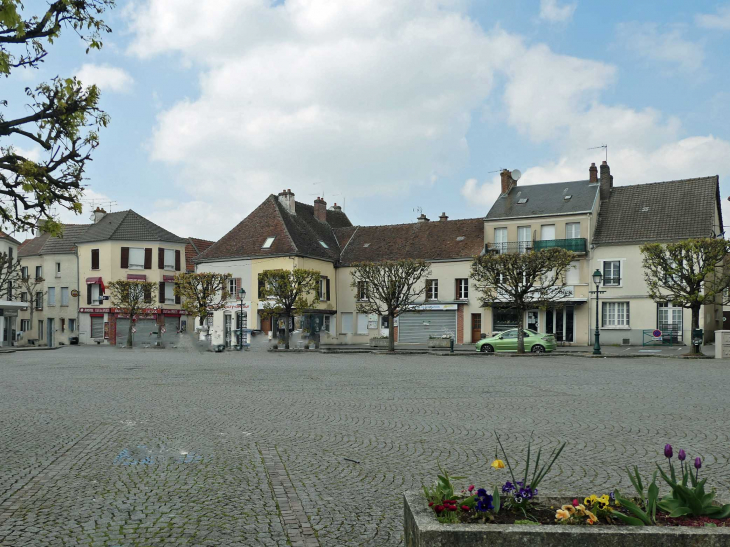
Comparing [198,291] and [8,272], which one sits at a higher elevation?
[8,272]

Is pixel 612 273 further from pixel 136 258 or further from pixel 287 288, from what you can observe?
pixel 136 258

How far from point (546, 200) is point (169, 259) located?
29988mm

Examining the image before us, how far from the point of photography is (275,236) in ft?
159

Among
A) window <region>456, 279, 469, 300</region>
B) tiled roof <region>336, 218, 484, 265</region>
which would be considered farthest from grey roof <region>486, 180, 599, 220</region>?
window <region>456, 279, 469, 300</region>

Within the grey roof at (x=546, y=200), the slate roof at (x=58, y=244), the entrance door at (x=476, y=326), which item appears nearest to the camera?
the grey roof at (x=546, y=200)

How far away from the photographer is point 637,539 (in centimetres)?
342

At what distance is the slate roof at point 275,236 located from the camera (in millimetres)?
47812

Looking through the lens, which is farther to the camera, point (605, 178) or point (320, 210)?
point (320, 210)

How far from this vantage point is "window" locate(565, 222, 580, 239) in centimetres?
4291

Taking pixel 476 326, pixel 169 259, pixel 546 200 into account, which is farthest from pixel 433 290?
pixel 169 259

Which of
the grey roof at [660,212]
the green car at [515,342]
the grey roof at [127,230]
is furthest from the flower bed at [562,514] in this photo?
the grey roof at [127,230]

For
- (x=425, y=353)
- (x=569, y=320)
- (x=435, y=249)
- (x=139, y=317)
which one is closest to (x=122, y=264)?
(x=139, y=317)

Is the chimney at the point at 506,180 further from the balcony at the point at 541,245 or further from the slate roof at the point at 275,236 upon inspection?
the slate roof at the point at 275,236

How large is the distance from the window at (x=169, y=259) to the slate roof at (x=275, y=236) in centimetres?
652
